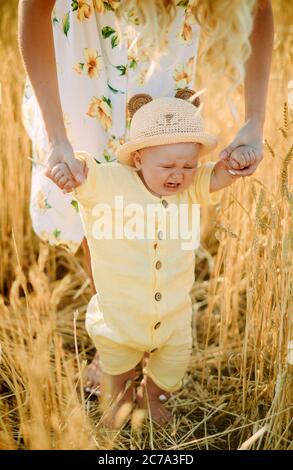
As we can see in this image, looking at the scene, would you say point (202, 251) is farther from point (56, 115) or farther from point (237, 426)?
point (56, 115)

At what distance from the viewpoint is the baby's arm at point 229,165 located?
54.6 inches

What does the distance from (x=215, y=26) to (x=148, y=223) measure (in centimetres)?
48

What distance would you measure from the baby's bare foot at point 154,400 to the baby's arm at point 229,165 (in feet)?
1.80

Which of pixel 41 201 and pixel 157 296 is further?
pixel 41 201

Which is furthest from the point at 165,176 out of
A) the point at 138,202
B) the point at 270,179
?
the point at 270,179

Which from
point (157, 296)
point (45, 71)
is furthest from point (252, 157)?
point (45, 71)

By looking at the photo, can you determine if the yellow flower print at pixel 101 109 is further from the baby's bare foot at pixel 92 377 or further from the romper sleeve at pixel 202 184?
the baby's bare foot at pixel 92 377

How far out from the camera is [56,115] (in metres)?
1.35

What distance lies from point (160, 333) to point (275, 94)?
2.90 ft

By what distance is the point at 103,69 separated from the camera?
4.99 feet

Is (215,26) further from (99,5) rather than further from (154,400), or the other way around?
(154,400)

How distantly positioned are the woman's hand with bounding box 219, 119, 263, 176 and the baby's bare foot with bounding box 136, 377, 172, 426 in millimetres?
617

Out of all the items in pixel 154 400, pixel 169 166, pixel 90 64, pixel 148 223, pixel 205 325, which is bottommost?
pixel 154 400
